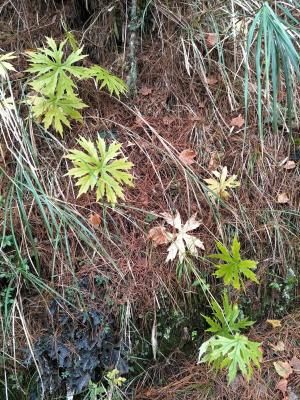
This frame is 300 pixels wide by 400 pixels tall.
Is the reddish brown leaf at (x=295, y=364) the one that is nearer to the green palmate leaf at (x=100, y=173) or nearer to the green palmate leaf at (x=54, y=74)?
the green palmate leaf at (x=100, y=173)

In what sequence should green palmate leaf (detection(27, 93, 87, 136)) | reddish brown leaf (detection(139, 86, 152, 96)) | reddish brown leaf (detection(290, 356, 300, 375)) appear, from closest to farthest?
reddish brown leaf (detection(290, 356, 300, 375)), green palmate leaf (detection(27, 93, 87, 136)), reddish brown leaf (detection(139, 86, 152, 96))

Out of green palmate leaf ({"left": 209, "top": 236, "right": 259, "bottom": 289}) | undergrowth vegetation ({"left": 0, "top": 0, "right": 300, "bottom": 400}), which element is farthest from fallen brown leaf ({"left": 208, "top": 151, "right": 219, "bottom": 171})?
green palmate leaf ({"left": 209, "top": 236, "right": 259, "bottom": 289})

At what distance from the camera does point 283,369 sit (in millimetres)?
1983

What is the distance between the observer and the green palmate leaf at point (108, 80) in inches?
87.0

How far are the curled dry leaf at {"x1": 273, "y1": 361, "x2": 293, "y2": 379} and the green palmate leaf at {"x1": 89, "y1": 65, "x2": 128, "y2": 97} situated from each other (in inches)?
57.1

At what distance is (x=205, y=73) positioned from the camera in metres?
2.47

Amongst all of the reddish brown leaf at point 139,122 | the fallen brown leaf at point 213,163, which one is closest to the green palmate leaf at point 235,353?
the fallen brown leaf at point 213,163

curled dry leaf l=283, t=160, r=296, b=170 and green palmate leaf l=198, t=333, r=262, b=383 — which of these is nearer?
green palmate leaf l=198, t=333, r=262, b=383

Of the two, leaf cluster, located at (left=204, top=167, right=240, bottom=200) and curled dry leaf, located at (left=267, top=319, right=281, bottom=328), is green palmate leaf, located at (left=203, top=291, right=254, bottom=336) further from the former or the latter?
leaf cluster, located at (left=204, top=167, right=240, bottom=200)

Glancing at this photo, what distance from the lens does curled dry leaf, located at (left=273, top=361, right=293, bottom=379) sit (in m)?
1.97

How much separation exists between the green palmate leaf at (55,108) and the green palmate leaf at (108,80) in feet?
0.51

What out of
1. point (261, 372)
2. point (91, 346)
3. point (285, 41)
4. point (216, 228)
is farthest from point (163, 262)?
point (285, 41)

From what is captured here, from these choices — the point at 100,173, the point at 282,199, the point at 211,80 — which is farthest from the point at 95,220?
the point at 211,80

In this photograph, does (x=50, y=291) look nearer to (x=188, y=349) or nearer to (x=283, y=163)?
(x=188, y=349)
